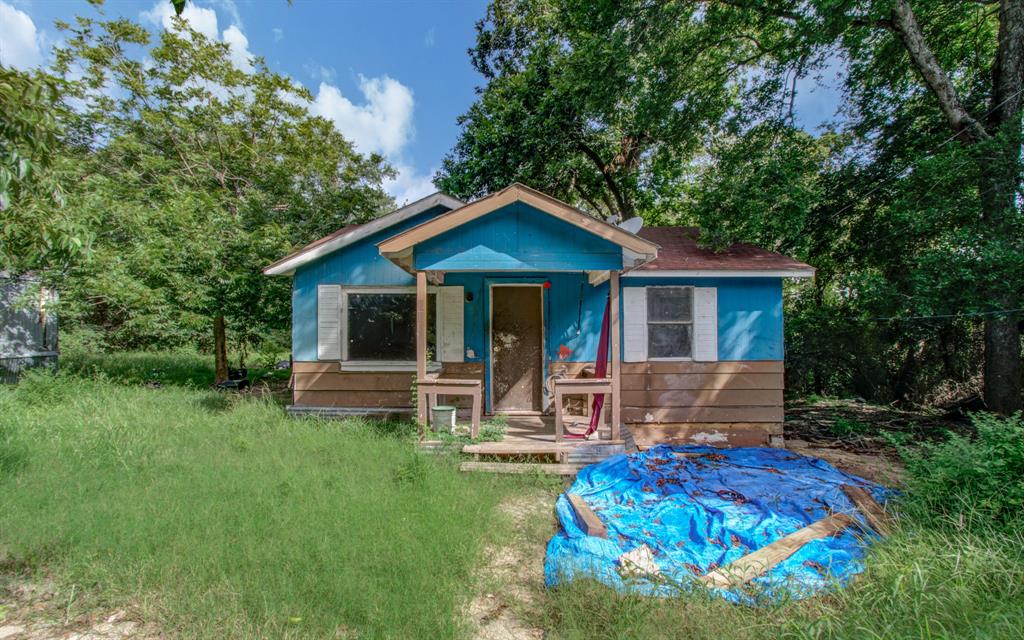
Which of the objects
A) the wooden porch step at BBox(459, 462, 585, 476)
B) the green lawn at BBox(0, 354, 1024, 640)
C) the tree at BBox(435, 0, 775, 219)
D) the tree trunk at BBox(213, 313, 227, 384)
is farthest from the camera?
the tree trunk at BBox(213, 313, 227, 384)

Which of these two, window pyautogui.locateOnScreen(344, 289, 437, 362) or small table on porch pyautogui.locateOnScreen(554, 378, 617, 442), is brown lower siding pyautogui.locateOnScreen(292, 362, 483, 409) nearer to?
window pyautogui.locateOnScreen(344, 289, 437, 362)

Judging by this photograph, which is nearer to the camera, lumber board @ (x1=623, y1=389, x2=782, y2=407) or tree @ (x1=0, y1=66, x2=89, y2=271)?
tree @ (x1=0, y1=66, x2=89, y2=271)

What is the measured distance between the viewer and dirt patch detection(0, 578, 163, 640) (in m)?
2.79

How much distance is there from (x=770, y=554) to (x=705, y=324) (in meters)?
4.39

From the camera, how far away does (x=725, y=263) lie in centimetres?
725

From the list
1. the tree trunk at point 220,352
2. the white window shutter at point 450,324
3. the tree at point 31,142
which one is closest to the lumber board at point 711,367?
the white window shutter at point 450,324

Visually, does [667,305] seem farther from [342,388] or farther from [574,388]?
[342,388]

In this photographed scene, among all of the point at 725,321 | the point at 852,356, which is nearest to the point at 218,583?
the point at 725,321

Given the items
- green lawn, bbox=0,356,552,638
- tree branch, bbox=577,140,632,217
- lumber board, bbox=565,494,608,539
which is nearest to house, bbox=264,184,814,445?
green lawn, bbox=0,356,552,638

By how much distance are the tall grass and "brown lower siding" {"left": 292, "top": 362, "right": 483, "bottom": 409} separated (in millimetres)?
1223

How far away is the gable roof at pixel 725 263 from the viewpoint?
280 inches

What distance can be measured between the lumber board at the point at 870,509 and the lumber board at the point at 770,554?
0.17 m

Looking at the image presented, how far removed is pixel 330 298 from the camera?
767 centimetres

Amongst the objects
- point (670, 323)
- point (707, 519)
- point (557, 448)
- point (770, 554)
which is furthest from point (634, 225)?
point (770, 554)
